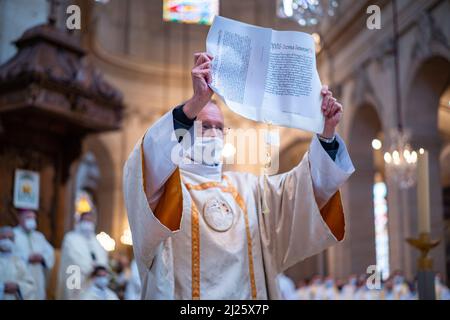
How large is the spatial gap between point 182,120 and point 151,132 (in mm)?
155

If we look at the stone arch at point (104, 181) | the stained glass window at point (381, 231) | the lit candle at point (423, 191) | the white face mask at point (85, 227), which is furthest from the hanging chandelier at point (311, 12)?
the stone arch at point (104, 181)

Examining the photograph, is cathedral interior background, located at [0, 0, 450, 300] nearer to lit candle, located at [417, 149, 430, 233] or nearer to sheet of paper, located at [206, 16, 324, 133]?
lit candle, located at [417, 149, 430, 233]

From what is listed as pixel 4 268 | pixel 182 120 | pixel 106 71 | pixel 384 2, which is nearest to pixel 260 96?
pixel 182 120

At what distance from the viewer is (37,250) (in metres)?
8.20

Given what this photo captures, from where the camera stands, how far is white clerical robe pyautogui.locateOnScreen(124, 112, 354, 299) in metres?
2.85

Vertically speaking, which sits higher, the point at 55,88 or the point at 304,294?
the point at 55,88

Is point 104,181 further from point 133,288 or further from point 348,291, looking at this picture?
point 133,288

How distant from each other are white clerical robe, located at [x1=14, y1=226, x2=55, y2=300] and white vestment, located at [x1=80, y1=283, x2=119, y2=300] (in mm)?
792

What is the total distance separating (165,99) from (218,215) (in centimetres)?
1916

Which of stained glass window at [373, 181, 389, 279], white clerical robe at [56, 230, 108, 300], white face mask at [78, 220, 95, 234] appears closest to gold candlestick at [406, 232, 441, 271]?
white clerical robe at [56, 230, 108, 300]

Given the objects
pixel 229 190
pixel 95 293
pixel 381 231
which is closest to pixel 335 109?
pixel 229 190
